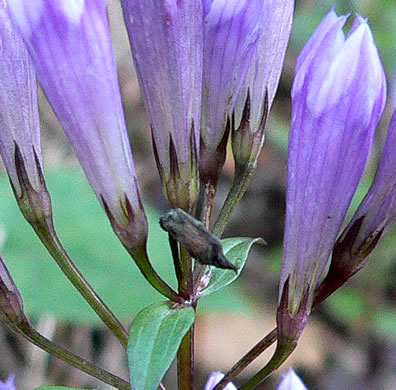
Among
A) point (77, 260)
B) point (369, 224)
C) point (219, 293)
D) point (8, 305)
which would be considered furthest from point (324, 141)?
point (77, 260)

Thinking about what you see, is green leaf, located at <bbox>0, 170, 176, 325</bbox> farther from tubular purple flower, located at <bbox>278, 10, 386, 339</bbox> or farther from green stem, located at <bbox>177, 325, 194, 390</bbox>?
tubular purple flower, located at <bbox>278, 10, 386, 339</bbox>

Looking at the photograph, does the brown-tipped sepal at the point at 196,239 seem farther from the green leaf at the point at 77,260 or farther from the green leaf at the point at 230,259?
the green leaf at the point at 77,260

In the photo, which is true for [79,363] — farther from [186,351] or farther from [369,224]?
[369,224]

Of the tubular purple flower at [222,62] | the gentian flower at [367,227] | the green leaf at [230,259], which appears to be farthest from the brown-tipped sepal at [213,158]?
the gentian flower at [367,227]

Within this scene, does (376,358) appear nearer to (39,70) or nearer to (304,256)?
(304,256)

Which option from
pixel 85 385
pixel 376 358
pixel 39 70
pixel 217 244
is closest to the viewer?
pixel 217 244

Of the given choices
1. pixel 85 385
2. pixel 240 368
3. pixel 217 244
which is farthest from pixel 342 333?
pixel 217 244
